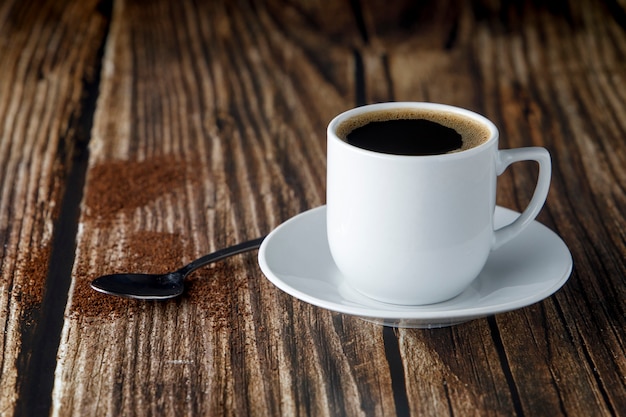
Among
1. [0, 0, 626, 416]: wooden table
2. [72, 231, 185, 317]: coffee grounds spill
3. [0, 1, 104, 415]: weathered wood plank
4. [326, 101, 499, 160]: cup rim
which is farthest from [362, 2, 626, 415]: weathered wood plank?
[0, 1, 104, 415]: weathered wood plank

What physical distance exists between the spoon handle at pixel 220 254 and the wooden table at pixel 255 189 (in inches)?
0.9

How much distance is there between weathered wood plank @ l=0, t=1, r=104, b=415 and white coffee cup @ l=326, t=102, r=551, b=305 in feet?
1.24

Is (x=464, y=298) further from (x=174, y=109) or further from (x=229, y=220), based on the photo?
(x=174, y=109)

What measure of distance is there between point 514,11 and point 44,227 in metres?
1.38

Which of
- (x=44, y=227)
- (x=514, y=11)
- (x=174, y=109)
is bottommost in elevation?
(x=514, y=11)

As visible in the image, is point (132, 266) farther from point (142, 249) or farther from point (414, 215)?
point (414, 215)

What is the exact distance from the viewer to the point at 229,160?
133 cm

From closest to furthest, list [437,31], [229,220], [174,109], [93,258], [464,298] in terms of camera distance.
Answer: [464,298] < [93,258] < [229,220] < [174,109] < [437,31]

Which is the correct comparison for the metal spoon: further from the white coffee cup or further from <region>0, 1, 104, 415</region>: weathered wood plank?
the white coffee cup

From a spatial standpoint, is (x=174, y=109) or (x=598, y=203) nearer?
(x=598, y=203)

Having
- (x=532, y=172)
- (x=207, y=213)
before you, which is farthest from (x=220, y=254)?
(x=532, y=172)

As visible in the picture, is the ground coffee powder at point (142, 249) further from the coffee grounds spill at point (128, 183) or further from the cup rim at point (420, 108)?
the cup rim at point (420, 108)

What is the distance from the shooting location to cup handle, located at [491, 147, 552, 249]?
836 mm

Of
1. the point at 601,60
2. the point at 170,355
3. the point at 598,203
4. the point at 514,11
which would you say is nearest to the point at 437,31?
the point at 514,11
